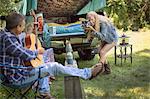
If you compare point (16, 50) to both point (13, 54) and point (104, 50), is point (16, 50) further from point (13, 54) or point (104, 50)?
point (104, 50)

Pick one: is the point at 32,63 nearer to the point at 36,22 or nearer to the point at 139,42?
the point at 36,22

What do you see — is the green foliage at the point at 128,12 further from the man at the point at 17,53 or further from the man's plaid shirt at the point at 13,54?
the man's plaid shirt at the point at 13,54

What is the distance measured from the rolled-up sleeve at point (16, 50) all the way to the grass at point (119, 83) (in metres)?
1.41

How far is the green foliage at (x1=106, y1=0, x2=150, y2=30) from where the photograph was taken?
47.6 feet

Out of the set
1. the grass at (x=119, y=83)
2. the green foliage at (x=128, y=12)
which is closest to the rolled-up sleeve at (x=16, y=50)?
the grass at (x=119, y=83)

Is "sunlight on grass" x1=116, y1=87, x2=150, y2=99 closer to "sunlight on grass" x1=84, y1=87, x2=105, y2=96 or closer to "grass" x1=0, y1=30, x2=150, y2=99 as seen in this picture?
"grass" x1=0, y1=30, x2=150, y2=99

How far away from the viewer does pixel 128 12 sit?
1497 cm

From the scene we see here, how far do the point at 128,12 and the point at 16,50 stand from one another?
10960mm

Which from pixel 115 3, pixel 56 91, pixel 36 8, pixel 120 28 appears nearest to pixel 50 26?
pixel 36 8

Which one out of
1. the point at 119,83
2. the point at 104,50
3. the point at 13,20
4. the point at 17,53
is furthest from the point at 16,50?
the point at 104,50

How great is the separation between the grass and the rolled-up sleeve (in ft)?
4.64

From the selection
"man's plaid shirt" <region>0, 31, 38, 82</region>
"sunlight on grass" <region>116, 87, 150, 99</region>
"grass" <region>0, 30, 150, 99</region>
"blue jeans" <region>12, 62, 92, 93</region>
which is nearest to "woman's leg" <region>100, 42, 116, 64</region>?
"grass" <region>0, 30, 150, 99</region>

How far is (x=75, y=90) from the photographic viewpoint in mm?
4789

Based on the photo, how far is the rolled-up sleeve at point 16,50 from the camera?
4359 mm
